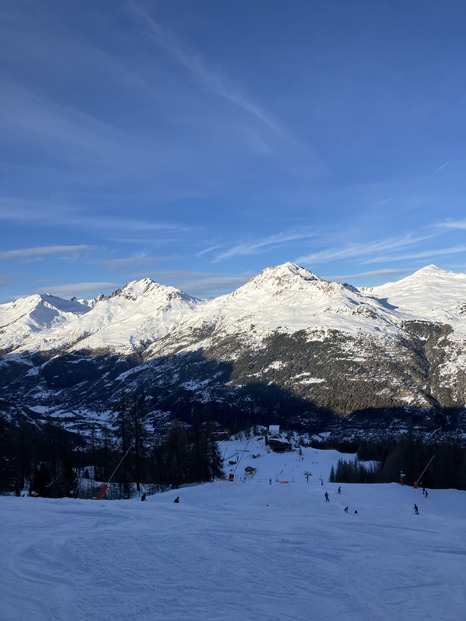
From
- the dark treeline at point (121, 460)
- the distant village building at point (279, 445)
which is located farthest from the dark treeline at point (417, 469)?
the distant village building at point (279, 445)

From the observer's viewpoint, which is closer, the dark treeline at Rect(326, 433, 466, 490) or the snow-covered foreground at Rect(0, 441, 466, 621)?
the snow-covered foreground at Rect(0, 441, 466, 621)

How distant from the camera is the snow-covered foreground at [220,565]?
1385 cm

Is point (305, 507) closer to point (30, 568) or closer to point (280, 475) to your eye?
point (30, 568)

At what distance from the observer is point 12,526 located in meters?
20.9

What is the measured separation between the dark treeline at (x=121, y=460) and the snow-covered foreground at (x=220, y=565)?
18.3 metres

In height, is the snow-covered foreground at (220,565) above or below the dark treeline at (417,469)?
above

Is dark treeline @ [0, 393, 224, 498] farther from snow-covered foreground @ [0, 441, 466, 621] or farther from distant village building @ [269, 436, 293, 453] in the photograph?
distant village building @ [269, 436, 293, 453]

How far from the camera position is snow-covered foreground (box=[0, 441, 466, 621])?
13.9 m

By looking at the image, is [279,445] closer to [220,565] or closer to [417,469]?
[417,469]

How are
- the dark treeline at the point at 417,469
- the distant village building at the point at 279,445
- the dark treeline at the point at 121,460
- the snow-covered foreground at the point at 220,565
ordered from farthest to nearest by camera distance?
the distant village building at the point at 279,445
the dark treeline at the point at 417,469
the dark treeline at the point at 121,460
the snow-covered foreground at the point at 220,565

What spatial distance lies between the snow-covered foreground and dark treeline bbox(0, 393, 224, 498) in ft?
60.1

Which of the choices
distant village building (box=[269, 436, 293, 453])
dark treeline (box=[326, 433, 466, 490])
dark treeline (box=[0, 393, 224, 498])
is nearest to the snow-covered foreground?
dark treeline (box=[0, 393, 224, 498])

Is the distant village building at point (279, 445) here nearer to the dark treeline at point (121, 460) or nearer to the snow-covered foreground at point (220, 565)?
the dark treeline at point (121, 460)

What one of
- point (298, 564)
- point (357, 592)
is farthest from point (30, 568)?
point (357, 592)
